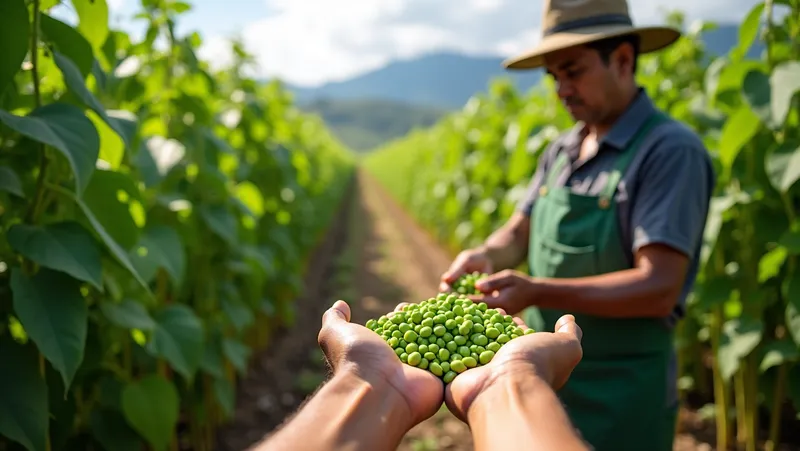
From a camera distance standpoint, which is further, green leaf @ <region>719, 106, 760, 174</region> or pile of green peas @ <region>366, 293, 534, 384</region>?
green leaf @ <region>719, 106, 760, 174</region>

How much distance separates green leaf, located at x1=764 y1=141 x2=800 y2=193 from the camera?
255 centimetres

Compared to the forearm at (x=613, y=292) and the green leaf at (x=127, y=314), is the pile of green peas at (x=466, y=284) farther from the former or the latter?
the green leaf at (x=127, y=314)

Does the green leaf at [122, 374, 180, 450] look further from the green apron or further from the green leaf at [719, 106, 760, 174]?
the green leaf at [719, 106, 760, 174]

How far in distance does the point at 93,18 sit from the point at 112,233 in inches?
27.3

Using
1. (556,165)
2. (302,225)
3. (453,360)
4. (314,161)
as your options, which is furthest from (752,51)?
(314,161)

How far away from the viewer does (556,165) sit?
8.79 ft

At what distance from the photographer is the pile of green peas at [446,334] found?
4.94 feet

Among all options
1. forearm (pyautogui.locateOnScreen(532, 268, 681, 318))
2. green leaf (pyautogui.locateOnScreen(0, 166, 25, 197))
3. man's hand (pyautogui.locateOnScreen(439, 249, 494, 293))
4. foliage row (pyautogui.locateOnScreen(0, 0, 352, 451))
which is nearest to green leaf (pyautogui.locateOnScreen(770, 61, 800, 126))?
forearm (pyautogui.locateOnScreen(532, 268, 681, 318))

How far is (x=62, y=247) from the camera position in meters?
1.80

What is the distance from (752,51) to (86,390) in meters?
3.62

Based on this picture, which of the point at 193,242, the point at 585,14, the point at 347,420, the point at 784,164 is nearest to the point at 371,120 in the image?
the point at 193,242

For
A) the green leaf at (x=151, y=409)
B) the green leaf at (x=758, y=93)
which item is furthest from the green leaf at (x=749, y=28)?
the green leaf at (x=151, y=409)

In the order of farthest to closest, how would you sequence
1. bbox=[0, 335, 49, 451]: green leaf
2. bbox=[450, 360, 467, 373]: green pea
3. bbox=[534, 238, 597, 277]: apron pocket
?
bbox=[534, 238, 597, 277]: apron pocket < bbox=[0, 335, 49, 451]: green leaf < bbox=[450, 360, 467, 373]: green pea

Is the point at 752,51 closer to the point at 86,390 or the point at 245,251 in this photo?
the point at 245,251
